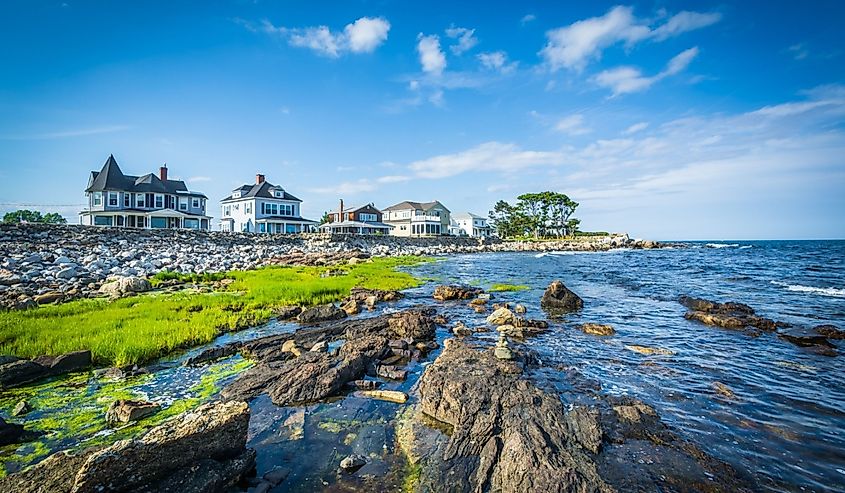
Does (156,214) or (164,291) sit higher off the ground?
(156,214)

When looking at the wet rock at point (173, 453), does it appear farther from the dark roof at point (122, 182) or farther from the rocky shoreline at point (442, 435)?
the dark roof at point (122, 182)

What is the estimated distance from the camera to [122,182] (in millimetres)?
54094

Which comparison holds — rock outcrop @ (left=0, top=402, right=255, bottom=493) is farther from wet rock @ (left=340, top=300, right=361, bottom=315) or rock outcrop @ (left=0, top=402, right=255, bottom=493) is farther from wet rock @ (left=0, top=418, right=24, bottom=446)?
wet rock @ (left=340, top=300, right=361, bottom=315)

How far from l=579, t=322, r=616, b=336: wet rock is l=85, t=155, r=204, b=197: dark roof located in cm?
6180

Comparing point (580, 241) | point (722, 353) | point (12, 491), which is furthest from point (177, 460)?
point (580, 241)

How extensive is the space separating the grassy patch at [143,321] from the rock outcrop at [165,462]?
18.5 feet

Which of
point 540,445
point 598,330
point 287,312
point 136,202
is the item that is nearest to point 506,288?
point 598,330

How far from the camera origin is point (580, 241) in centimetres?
9838

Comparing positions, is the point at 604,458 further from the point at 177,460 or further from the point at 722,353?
the point at 722,353

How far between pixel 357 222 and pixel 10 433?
7102 cm

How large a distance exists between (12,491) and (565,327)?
14280 mm

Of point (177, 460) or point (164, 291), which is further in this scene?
point (164, 291)

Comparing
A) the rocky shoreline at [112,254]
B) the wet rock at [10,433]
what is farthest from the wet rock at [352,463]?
the rocky shoreline at [112,254]

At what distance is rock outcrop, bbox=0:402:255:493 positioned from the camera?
426 centimetres
